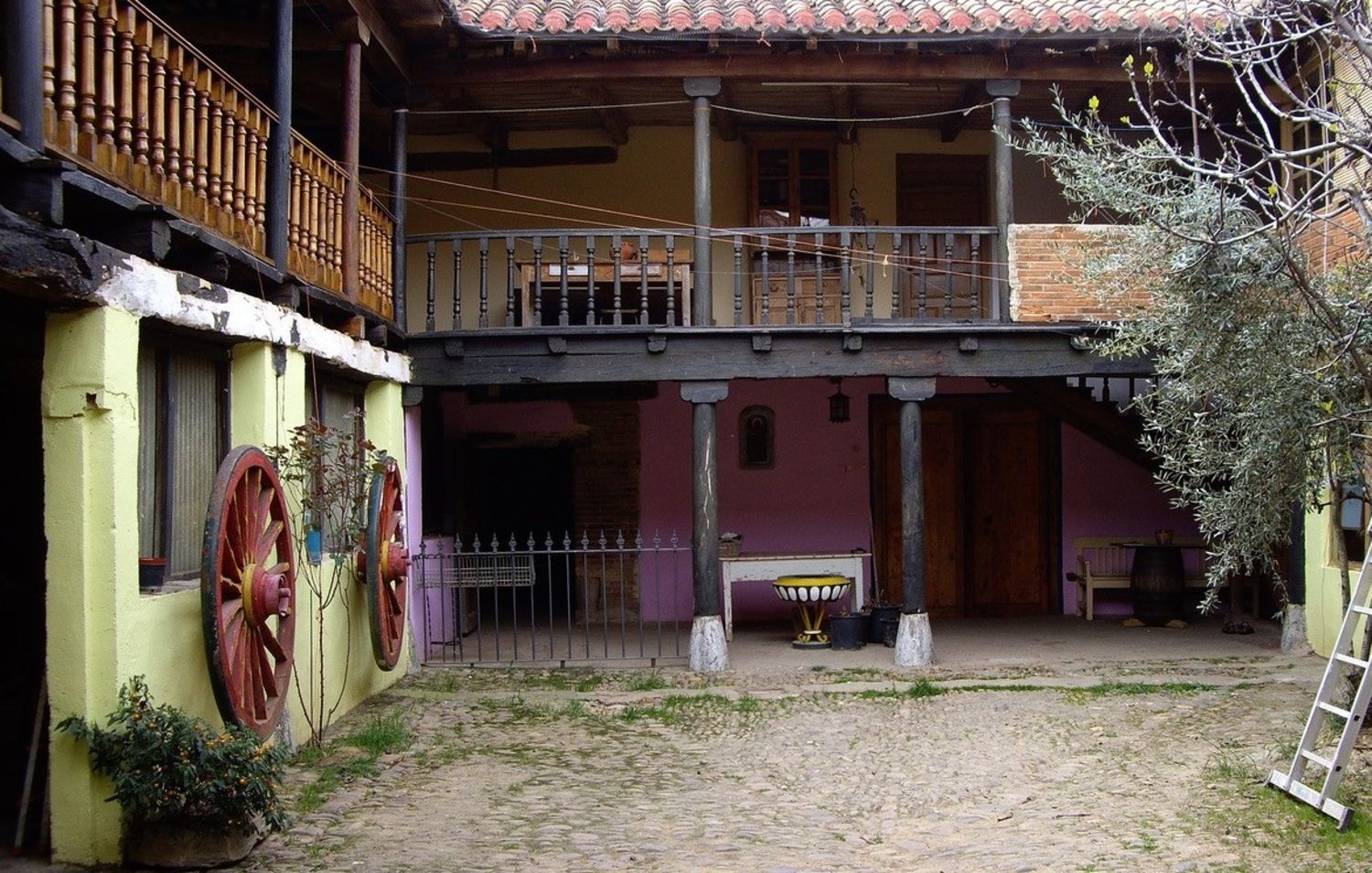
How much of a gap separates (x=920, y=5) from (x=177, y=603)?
802cm

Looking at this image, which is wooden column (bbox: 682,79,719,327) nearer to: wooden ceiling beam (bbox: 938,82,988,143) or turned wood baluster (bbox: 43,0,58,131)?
wooden ceiling beam (bbox: 938,82,988,143)

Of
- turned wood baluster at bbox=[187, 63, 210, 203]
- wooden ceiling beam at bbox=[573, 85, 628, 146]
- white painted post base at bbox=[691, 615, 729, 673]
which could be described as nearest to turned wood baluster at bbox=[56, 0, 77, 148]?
turned wood baluster at bbox=[187, 63, 210, 203]

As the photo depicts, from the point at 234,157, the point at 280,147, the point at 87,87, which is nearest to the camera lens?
the point at 87,87

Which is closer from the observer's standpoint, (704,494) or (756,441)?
(704,494)

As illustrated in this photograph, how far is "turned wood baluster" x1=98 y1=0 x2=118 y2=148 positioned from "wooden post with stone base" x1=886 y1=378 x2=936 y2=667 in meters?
Result: 6.65

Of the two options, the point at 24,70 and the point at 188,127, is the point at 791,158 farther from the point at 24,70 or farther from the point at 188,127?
the point at 24,70

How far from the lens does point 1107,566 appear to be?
12453 millimetres

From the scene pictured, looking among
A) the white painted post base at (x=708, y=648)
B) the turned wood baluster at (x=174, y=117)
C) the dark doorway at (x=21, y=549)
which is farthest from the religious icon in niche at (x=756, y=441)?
the turned wood baluster at (x=174, y=117)

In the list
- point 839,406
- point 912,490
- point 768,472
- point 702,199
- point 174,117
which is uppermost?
point 702,199

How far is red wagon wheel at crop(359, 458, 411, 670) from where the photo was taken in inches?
314

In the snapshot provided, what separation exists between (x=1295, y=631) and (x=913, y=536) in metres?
3.31

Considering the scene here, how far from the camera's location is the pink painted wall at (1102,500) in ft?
42.6

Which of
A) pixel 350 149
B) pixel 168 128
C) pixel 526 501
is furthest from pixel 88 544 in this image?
pixel 526 501

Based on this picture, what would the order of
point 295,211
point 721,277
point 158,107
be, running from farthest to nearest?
point 721,277 → point 295,211 → point 158,107
